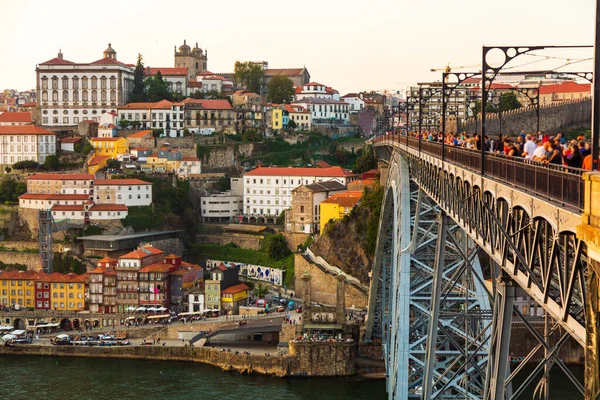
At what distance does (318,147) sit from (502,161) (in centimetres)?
5795

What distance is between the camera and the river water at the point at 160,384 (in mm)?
33094

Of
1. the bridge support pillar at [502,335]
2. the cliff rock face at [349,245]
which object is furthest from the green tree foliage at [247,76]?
the bridge support pillar at [502,335]

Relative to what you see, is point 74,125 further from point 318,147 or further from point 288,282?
point 288,282

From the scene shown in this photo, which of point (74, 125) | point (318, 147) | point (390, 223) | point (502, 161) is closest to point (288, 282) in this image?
point (390, 223)

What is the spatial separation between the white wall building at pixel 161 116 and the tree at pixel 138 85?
4.45 metres

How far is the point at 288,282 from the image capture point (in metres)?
47.4

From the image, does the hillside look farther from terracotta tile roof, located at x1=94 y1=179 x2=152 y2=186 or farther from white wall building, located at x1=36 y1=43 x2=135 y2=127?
white wall building, located at x1=36 y1=43 x2=135 y2=127

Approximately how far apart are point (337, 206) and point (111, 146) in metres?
20.3

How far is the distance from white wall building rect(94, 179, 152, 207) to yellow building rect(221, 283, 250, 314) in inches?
435

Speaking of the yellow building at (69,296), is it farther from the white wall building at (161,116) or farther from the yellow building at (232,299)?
the white wall building at (161,116)

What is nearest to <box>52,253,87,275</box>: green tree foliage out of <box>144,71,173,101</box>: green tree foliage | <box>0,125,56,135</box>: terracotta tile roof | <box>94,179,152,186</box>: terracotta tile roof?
<box>94,179,152,186</box>: terracotta tile roof

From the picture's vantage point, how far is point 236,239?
52.5 metres

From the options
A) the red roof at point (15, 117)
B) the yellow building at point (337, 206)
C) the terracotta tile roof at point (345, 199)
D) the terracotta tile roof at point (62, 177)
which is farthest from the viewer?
the red roof at point (15, 117)

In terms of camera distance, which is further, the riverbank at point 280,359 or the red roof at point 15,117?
the red roof at point 15,117
